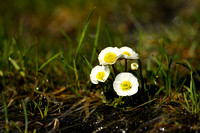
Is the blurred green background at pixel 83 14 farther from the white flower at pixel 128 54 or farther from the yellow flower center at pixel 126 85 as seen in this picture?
the yellow flower center at pixel 126 85

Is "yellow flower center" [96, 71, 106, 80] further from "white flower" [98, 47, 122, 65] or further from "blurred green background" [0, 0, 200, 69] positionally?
"blurred green background" [0, 0, 200, 69]

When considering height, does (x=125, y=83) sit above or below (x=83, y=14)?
below

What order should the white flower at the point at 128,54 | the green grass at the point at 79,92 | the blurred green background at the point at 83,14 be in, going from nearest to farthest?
the white flower at the point at 128,54 < the green grass at the point at 79,92 < the blurred green background at the point at 83,14

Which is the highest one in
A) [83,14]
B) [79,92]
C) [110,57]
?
[83,14]

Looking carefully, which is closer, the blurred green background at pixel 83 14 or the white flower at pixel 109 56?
the white flower at pixel 109 56

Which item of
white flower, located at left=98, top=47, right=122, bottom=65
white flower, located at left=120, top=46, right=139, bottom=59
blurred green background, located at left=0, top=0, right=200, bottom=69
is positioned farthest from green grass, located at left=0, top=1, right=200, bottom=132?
blurred green background, located at left=0, top=0, right=200, bottom=69

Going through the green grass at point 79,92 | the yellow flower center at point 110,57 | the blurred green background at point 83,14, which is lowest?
the green grass at point 79,92

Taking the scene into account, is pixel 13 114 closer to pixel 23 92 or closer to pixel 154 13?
pixel 23 92

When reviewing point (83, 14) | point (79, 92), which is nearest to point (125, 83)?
point (79, 92)

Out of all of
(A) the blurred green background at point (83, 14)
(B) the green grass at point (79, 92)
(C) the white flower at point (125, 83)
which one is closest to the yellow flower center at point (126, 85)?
(C) the white flower at point (125, 83)

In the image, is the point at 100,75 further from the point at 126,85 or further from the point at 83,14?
the point at 83,14

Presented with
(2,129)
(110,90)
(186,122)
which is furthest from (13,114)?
(186,122)

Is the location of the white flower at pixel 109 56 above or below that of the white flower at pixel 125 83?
above
